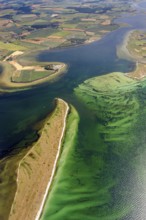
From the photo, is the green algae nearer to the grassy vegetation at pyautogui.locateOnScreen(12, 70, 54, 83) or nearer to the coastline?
the grassy vegetation at pyautogui.locateOnScreen(12, 70, 54, 83)

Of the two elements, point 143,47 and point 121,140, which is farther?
point 143,47

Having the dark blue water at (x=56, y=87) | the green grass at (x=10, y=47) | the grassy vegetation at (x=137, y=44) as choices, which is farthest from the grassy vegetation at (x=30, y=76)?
the grassy vegetation at (x=137, y=44)

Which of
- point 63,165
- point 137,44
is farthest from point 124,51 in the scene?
point 63,165

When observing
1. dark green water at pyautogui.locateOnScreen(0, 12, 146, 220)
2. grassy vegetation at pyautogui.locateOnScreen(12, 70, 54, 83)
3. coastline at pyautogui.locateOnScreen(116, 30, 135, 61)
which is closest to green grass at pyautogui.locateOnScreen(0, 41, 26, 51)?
grassy vegetation at pyautogui.locateOnScreen(12, 70, 54, 83)

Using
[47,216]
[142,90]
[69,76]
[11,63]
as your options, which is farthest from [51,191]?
[11,63]

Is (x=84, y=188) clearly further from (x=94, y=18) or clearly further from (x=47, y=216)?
(x=94, y=18)

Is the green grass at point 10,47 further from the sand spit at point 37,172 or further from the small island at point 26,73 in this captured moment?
the sand spit at point 37,172
